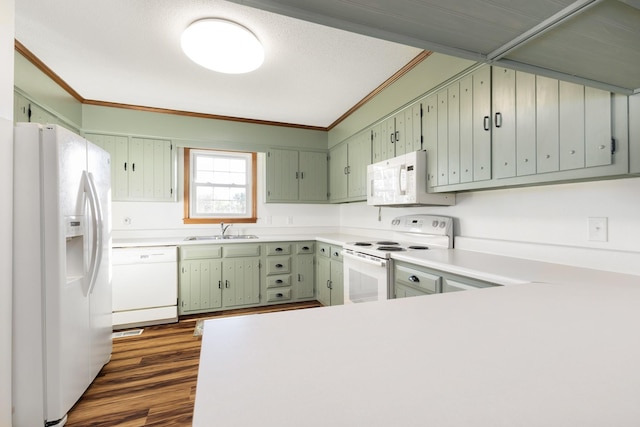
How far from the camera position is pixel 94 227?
1.92 m

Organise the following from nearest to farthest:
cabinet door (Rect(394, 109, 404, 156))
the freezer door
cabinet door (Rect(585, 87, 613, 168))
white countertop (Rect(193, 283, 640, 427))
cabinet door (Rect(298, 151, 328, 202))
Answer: white countertop (Rect(193, 283, 640, 427)) → cabinet door (Rect(585, 87, 613, 168)) → the freezer door → cabinet door (Rect(394, 109, 404, 156)) → cabinet door (Rect(298, 151, 328, 202))

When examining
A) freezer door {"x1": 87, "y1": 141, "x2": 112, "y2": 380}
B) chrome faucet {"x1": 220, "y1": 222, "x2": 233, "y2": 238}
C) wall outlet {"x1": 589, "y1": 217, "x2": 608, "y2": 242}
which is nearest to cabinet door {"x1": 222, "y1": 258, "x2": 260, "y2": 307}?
chrome faucet {"x1": 220, "y1": 222, "x2": 233, "y2": 238}

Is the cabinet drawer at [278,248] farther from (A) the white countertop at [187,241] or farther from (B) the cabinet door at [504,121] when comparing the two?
(B) the cabinet door at [504,121]

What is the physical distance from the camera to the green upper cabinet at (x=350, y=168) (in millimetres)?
3320

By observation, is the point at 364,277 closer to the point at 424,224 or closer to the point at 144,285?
the point at 424,224

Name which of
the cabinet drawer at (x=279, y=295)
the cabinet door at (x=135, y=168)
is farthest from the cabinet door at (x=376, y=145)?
the cabinet door at (x=135, y=168)

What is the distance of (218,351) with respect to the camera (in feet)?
1.95

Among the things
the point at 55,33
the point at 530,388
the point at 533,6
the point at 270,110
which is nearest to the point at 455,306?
the point at 530,388

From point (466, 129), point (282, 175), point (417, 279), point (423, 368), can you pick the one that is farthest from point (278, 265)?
point (423, 368)

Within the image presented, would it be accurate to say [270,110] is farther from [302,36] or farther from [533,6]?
[533,6]

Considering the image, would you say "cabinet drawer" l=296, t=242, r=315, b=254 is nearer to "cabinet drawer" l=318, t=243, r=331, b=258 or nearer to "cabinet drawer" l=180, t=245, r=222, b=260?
"cabinet drawer" l=318, t=243, r=331, b=258

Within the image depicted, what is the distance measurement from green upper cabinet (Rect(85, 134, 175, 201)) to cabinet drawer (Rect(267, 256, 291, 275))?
1432 mm

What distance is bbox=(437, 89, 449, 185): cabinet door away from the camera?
2.17m

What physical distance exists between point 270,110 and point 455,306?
3.27 metres
